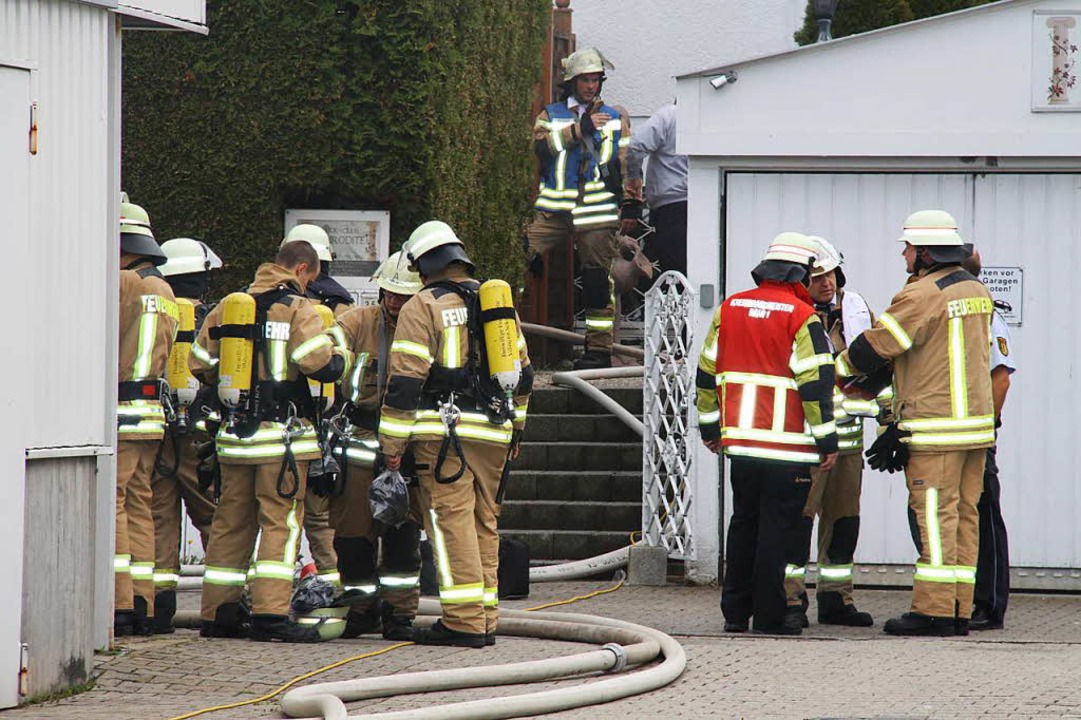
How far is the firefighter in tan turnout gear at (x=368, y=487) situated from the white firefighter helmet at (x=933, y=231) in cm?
273

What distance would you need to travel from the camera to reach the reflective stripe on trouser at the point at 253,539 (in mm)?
9508

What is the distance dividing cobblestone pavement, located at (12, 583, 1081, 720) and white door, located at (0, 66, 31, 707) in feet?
1.10

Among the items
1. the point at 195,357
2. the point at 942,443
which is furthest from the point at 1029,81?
the point at 195,357

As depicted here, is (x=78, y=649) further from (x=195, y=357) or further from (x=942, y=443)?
(x=942, y=443)

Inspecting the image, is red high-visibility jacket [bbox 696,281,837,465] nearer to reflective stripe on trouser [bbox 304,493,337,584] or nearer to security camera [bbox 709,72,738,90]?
reflective stripe on trouser [bbox 304,493,337,584]

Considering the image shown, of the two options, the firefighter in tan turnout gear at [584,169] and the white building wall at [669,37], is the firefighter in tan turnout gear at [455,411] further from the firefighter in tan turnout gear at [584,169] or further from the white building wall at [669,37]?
the white building wall at [669,37]

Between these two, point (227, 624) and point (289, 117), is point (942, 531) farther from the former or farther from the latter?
point (289, 117)

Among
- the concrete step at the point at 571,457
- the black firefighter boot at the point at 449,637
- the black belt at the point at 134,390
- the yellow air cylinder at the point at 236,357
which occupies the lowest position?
the black firefighter boot at the point at 449,637

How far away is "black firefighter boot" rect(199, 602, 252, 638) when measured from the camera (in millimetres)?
9641

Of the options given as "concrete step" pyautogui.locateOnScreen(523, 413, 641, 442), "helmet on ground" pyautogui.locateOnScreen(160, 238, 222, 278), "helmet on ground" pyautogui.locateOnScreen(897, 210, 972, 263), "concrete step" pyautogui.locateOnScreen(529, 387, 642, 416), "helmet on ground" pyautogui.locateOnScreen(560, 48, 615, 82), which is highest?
"helmet on ground" pyautogui.locateOnScreen(560, 48, 615, 82)

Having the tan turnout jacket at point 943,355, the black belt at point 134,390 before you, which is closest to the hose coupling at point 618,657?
the tan turnout jacket at point 943,355

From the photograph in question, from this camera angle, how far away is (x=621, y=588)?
39.8 ft

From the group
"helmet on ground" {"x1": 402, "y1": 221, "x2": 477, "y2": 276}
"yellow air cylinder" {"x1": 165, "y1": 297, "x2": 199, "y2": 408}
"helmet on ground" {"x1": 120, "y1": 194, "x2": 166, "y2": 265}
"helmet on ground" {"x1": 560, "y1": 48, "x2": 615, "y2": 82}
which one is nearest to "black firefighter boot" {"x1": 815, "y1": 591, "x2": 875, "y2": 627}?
"helmet on ground" {"x1": 402, "y1": 221, "x2": 477, "y2": 276}

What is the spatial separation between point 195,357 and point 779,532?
3.19m
